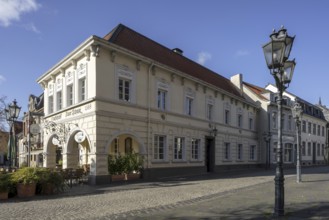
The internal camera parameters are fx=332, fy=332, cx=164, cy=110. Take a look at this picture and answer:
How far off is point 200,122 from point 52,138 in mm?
10644

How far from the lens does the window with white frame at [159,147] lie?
67.4 feet

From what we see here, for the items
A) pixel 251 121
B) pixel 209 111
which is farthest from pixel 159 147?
pixel 251 121

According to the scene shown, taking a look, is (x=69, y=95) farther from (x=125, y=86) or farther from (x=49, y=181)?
(x=49, y=181)

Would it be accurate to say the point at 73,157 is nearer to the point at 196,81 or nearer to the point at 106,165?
the point at 106,165

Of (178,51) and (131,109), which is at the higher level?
(178,51)

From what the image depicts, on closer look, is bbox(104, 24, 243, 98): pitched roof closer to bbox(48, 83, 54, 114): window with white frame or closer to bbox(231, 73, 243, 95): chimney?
bbox(231, 73, 243, 95): chimney

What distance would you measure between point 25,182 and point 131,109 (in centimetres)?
786

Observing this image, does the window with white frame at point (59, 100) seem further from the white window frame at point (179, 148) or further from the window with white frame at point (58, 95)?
the white window frame at point (179, 148)

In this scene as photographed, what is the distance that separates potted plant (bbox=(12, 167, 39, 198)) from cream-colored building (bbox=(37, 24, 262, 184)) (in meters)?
4.42

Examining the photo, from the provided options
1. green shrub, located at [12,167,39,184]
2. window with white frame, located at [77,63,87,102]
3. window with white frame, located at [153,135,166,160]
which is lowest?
green shrub, located at [12,167,39,184]

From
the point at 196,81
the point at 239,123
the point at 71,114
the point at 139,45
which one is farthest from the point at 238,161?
the point at 71,114

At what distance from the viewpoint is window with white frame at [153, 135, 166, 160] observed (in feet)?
67.4

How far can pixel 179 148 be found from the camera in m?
22.8

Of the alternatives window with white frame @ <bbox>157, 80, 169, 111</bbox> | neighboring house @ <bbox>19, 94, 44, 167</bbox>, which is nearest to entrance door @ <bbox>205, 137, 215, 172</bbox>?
window with white frame @ <bbox>157, 80, 169, 111</bbox>
